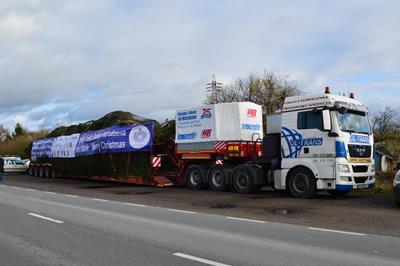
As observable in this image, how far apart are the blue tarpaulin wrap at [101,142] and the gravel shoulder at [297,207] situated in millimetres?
5157

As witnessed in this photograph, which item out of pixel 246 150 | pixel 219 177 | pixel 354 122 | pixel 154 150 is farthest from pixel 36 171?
pixel 354 122

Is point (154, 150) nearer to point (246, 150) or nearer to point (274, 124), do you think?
point (246, 150)

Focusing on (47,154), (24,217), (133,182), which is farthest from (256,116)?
(47,154)

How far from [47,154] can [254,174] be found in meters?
20.8

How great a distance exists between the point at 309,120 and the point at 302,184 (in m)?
2.07

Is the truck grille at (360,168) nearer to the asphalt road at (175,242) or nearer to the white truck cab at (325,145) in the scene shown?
the white truck cab at (325,145)

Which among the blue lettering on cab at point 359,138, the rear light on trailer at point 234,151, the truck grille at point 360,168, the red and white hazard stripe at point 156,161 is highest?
the blue lettering on cab at point 359,138

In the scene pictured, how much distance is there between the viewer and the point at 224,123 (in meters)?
20.2

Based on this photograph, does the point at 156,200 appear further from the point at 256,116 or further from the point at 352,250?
the point at 352,250

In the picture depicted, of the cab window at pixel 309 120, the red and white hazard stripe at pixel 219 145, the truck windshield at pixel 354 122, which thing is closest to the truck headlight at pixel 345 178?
the truck windshield at pixel 354 122

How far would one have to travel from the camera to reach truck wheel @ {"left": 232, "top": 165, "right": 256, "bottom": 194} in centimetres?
1852

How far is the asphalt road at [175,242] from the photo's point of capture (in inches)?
298

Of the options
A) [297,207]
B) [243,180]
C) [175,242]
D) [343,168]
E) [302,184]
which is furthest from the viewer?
[243,180]

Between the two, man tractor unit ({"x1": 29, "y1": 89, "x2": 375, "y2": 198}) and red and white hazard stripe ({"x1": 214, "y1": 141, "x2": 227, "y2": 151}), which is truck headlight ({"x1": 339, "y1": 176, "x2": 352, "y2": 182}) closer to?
man tractor unit ({"x1": 29, "y1": 89, "x2": 375, "y2": 198})
